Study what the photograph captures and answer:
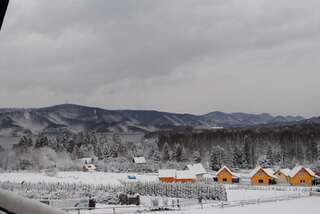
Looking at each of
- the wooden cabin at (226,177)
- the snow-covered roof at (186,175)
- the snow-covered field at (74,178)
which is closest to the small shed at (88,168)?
the snow-covered field at (74,178)

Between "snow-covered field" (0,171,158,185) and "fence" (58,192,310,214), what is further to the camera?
"snow-covered field" (0,171,158,185)

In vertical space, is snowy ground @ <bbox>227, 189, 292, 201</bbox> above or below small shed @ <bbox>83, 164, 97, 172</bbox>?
below

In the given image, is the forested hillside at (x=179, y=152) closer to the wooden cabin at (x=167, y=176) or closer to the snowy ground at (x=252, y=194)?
the wooden cabin at (x=167, y=176)

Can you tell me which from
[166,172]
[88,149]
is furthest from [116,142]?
[166,172]

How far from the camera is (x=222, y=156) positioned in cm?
6031

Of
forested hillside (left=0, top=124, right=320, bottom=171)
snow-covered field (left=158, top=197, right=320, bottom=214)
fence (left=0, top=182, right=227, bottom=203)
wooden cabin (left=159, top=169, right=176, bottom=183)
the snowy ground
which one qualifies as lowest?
the snowy ground

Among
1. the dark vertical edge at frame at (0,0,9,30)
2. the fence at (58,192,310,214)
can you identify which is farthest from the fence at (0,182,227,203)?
the dark vertical edge at frame at (0,0,9,30)

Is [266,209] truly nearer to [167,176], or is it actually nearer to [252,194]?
[252,194]

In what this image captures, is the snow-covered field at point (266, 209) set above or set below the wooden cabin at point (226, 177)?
below

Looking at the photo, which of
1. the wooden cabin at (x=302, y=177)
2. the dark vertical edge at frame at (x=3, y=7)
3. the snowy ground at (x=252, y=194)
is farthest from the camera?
the wooden cabin at (x=302, y=177)

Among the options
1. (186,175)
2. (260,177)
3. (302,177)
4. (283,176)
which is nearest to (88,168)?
(186,175)

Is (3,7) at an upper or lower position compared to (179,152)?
upper

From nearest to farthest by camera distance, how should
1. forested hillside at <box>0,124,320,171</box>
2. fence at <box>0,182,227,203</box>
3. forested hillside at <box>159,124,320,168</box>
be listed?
fence at <box>0,182,227,203</box> → forested hillside at <box>159,124,320,168</box> → forested hillside at <box>0,124,320,171</box>

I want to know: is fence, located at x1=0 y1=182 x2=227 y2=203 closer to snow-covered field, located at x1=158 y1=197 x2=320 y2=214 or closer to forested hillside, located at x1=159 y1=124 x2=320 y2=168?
snow-covered field, located at x1=158 y1=197 x2=320 y2=214
